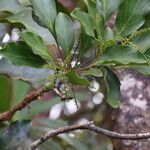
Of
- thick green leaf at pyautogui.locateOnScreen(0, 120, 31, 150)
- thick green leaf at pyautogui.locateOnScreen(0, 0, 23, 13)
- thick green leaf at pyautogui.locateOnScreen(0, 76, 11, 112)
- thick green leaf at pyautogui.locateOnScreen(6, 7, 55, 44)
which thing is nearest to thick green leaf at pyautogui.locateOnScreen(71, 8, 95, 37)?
thick green leaf at pyautogui.locateOnScreen(6, 7, 55, 44)

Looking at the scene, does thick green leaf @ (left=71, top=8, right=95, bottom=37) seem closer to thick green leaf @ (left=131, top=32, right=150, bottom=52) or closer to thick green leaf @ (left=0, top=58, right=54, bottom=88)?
thick green leaf @ (left=131, top=32, right=150, bottom=52)

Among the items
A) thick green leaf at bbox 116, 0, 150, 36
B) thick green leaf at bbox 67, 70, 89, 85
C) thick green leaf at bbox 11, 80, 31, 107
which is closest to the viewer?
thick green leaf at bbox 67, 70, 89, 85

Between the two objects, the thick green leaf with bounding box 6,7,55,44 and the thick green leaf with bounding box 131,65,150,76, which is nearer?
the thick green leaf with bounding box 131,65,150,76

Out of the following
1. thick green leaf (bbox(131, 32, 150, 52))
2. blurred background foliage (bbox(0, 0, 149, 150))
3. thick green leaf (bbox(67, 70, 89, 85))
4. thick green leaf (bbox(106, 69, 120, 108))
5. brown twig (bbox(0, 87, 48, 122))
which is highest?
thick green leaf (bbox(67, 70, 89, 85))

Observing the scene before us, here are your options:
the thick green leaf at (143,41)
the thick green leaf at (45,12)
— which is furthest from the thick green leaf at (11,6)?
the thick green leaf at (143,41)

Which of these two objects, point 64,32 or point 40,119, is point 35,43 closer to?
point 64,32

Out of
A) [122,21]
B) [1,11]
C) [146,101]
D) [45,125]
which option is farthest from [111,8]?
[45,125]
